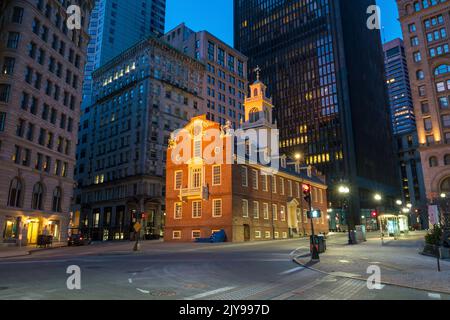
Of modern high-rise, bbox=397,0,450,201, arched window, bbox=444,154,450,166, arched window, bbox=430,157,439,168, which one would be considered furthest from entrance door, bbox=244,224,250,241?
arched window, bbox=444,154,450,166

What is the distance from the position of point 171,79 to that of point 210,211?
139ft

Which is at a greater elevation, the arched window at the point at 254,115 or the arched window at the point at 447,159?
the arched window at the point at 254,115

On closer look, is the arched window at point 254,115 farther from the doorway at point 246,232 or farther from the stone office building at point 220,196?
the doorway at point 246,232

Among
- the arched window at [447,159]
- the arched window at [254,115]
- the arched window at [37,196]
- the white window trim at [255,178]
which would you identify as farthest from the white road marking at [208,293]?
the arched window at [447,159]

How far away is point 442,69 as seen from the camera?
257 ft

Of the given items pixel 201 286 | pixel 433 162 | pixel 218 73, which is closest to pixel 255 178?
pixel 201 286

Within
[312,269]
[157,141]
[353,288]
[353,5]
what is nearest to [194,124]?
[157,141]

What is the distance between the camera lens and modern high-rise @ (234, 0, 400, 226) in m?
116

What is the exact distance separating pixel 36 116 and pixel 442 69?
83804mm

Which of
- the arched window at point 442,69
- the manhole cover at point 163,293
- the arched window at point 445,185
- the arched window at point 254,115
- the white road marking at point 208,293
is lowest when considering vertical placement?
the white road marking at point 208,293

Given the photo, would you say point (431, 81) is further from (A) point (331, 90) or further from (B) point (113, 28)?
(B) point (113, 28)

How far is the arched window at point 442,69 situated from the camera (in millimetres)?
77688

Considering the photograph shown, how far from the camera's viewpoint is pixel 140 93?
241 feet

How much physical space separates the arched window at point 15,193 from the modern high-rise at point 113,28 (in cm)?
7247
